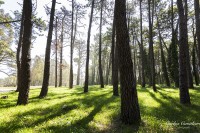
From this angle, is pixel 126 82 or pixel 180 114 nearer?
pixel 126 82

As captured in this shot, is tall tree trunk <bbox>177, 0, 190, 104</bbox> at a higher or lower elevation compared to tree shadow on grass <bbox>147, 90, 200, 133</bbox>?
higher

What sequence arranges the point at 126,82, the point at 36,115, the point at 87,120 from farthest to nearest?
1. the point at 36,115
2. the point at 87,120
3. the point at 126,82

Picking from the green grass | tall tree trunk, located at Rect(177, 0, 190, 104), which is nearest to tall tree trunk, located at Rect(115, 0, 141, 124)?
the green grass

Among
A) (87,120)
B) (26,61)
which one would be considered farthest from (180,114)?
(26,61)

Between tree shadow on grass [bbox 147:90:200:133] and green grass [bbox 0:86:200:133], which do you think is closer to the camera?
green grass [bbox 0:86:200:133]

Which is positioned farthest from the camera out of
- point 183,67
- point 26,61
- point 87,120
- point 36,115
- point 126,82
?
point 183,67

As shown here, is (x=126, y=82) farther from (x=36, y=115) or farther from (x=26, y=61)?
(x=26, y=61)

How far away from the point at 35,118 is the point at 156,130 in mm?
4860

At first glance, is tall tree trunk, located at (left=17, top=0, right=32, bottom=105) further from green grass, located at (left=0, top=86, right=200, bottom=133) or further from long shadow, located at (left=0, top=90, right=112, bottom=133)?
long shadow, located at (left=0, top=90, right=112, bottom=133)

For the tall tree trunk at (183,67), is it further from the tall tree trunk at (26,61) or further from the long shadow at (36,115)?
the tall tree trunk at (26,61)

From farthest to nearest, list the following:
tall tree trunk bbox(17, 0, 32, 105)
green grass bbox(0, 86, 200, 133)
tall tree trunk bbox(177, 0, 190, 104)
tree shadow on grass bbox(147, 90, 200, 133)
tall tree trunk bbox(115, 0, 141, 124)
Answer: tall tree trunk bbox(177, 0, 190, 104), tall tree trunk bbox(17, 0, 32, 105), tall tree trunk bbox(115, 0, 141, 124), tree shadow on grass bbox(147, 90, 200, 133), green grass bbox(0, 86, 200, 133)

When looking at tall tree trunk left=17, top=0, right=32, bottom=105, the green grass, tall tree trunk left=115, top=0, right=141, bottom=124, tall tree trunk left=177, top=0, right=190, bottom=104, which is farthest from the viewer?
tall tree trunk left=177, top=0, right=190, bottom=104

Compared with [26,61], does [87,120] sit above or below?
below

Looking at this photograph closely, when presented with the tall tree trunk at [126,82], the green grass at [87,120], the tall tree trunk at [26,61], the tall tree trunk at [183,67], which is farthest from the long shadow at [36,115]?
the tall tree trunk at [183,67]
